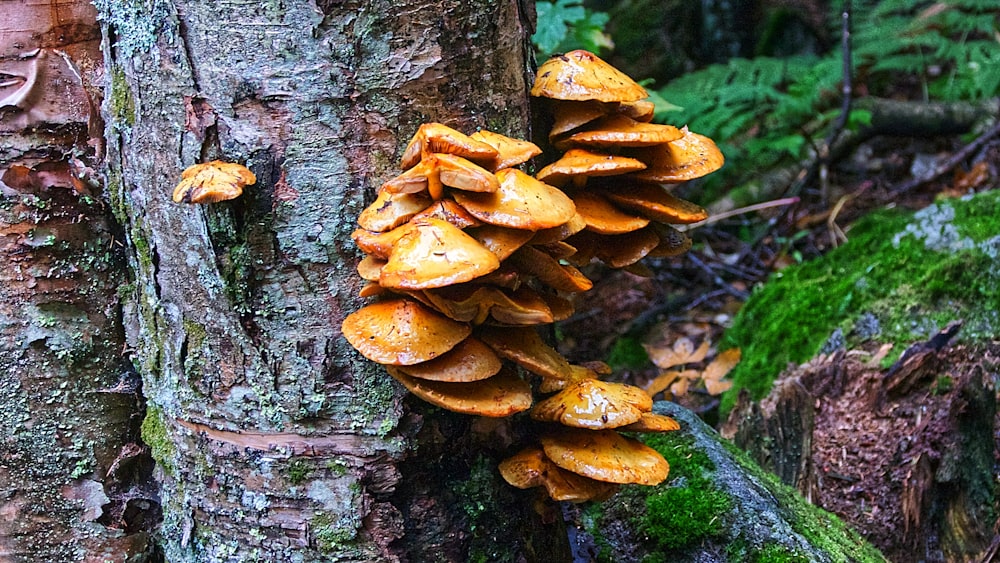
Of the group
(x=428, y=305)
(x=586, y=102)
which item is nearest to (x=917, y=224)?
(x=586, y=102)

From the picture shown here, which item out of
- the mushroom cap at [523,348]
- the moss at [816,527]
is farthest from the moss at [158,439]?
the moss at [816,527]

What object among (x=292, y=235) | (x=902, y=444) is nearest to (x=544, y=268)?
(x=292, y=235)

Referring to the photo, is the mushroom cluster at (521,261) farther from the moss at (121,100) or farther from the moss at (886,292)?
the moss at (886,292)

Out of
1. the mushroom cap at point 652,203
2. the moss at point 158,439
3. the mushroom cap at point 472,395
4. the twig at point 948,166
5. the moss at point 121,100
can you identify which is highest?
the moss at point 121,100

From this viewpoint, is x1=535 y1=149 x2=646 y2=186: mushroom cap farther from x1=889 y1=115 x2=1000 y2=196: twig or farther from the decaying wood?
x1=889 y1=115 x2=1000 y2=196: twig

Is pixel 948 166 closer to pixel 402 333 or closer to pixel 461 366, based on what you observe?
pixel 461 366

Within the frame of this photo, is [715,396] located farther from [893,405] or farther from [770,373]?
[893,405]
